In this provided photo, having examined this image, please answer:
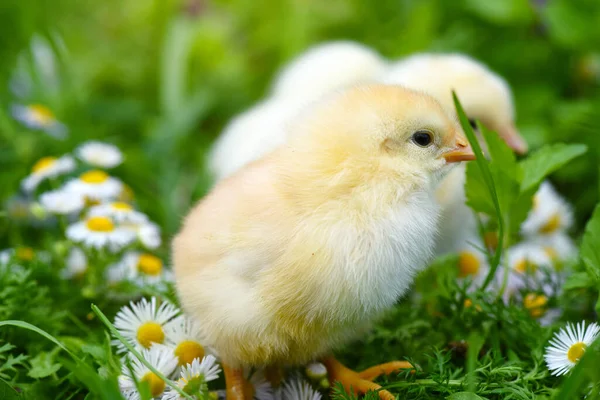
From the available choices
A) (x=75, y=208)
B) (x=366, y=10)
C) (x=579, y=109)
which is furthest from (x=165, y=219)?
(x=366, y=10)

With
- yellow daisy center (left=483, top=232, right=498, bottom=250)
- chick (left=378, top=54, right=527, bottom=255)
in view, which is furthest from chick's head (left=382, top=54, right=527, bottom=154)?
yellow daisy center (left=483, top=232, right=498, bottom=250)

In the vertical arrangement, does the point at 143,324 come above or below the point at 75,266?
below

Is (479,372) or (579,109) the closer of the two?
(479,372)

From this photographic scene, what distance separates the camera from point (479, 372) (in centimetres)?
134

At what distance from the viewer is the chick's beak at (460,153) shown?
4.39 ft

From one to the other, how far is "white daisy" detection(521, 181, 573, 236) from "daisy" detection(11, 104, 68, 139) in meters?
1.65

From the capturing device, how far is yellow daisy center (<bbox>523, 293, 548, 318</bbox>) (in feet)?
5.22

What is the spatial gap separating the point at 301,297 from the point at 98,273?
29.9 inches

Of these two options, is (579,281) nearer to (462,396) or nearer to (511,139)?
(462,396)

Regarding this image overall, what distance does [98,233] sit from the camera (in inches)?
68.2

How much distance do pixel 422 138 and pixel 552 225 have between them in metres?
1.06

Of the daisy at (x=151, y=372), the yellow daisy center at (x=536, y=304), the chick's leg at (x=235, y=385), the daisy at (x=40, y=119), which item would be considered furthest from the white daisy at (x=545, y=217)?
the daisy at (x=40, y=119)

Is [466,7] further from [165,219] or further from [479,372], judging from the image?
[479,372]

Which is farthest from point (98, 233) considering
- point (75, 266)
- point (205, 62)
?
point (205, 62)
